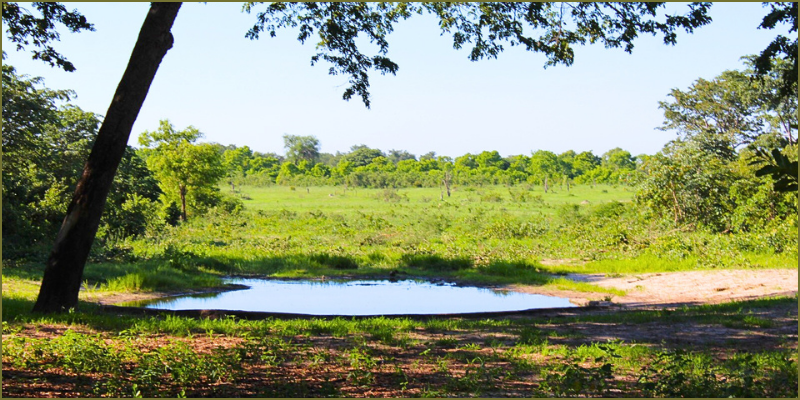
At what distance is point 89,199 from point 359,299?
22.2 ft

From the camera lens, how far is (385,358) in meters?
6.26

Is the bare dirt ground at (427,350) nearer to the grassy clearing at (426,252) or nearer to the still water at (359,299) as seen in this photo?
the still water at (359,299)

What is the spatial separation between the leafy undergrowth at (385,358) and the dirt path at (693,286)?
13.3 ft

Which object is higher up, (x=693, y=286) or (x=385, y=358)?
(x=693, y=286)

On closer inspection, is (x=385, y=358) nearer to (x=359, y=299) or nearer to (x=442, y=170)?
(x=359, y=299)

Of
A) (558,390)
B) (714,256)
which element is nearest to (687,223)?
(714,256)

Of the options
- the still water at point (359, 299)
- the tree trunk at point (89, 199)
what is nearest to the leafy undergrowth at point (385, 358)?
the tree trunk at point (89, 199)

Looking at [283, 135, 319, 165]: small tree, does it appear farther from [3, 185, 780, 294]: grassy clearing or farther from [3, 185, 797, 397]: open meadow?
[3, 185, 797, 397]: open meadow

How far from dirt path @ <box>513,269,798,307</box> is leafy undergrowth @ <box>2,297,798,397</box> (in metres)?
4.07

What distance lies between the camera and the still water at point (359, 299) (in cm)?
1223

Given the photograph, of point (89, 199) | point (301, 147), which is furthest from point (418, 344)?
point (301, 147)

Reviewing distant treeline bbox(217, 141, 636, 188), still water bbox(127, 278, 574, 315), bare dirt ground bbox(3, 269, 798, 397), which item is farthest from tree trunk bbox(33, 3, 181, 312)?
distant treeline bbox(217, 141, 636, 188)

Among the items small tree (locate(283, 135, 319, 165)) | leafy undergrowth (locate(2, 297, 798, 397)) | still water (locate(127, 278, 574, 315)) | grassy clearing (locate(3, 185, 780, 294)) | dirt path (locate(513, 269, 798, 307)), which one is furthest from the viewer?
small tree (locate(283, 135, 319, 165))

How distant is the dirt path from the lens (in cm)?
1253
